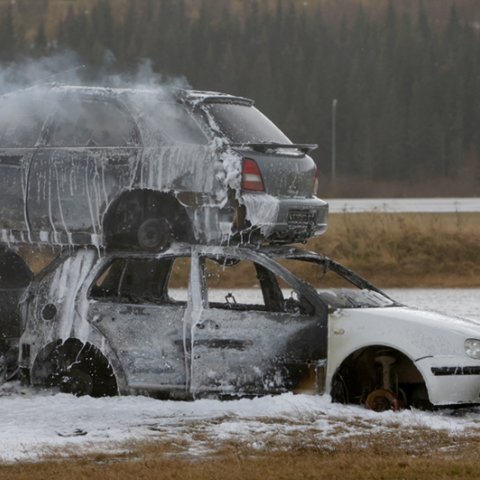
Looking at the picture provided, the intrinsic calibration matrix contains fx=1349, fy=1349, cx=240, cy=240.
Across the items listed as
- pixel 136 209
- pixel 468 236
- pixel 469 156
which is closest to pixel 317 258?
pixel 136 209

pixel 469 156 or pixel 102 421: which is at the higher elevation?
pixel 469 156

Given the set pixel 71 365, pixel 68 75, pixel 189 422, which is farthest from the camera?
pixel 68 75

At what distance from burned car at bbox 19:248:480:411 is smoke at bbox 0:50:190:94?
106 inches

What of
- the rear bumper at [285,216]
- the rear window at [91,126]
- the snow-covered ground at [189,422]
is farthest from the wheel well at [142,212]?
the snow-covered ground at [189,422]

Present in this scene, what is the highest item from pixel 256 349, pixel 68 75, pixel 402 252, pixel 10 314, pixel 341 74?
pixel 341 74

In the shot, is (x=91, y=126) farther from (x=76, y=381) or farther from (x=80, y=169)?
(x=76, y=381)

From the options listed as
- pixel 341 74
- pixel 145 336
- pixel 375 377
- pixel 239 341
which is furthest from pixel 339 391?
pixel 341 74

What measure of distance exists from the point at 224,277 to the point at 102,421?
13452 mm

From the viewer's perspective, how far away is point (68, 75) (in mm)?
13594

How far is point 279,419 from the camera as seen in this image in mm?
9805

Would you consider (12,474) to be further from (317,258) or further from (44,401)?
(317,258)

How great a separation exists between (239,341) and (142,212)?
1.68 metres

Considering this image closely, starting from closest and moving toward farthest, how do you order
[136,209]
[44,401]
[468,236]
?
[44,401], [136,209], [468,236]

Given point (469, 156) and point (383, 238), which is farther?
point (469, 156)
